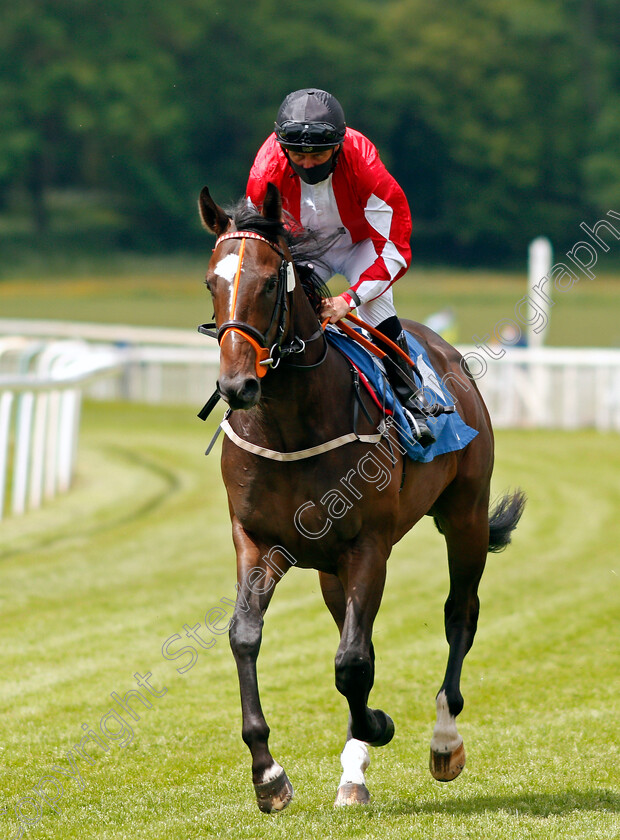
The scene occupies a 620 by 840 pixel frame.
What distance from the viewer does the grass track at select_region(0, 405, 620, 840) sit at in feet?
12.9

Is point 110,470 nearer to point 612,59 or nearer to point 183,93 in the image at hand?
point 183,93

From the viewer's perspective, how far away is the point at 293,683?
18.9 feet

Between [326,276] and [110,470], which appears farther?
[110,470]

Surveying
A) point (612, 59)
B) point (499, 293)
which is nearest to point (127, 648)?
point (499, 293)

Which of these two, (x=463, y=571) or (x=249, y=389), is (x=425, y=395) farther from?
(x=249, y=389)

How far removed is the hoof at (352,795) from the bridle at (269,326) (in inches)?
56.7

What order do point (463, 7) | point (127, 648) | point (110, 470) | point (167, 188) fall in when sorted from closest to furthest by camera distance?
point (127, 648) < point (110, 470) < point (167, 188) < point (463, 7)

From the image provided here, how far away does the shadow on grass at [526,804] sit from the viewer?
12.9ft

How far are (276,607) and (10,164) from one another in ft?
116

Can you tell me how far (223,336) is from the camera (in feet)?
11.3

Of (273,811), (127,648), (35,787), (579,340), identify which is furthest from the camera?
(579,340)

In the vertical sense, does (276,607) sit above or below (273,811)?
below

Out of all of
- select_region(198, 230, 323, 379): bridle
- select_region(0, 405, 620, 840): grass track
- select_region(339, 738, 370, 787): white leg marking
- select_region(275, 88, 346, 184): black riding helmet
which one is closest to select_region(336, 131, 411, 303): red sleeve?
select_region(275, 88, 346, 184): black riding helmet

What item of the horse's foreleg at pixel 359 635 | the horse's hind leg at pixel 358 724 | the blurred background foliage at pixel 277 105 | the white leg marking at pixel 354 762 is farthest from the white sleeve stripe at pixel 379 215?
the blurred background foliage at pixel 277 105
